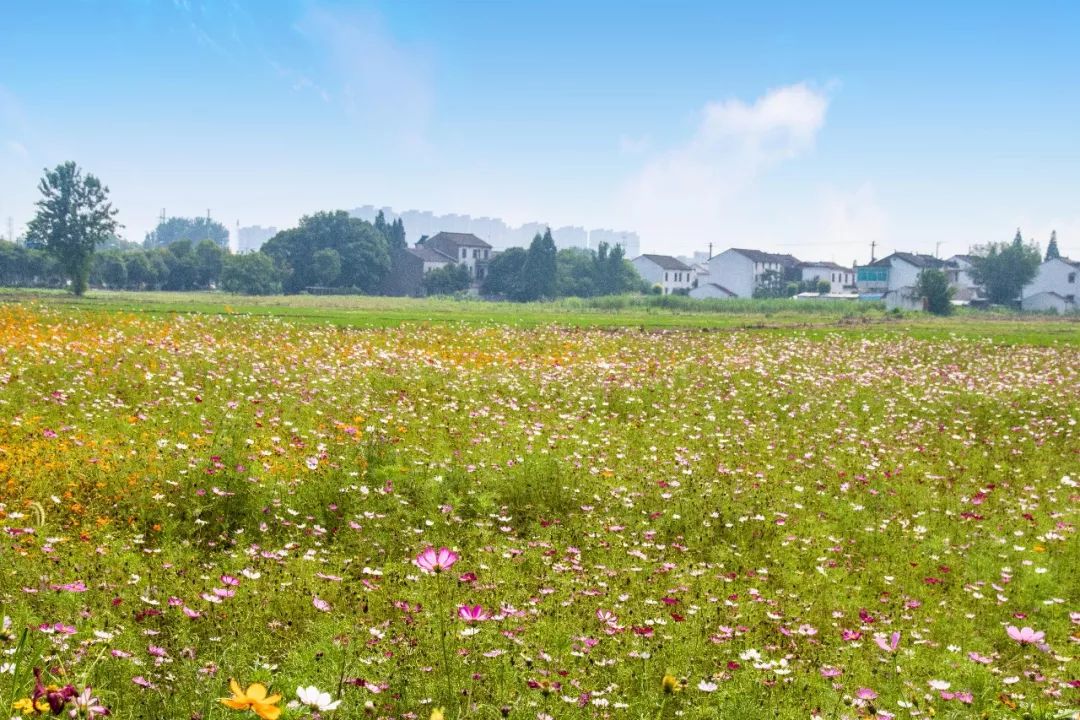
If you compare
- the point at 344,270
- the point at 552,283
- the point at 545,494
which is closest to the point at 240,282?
the point at 344,270

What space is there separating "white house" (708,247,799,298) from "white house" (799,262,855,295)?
201 centimetres

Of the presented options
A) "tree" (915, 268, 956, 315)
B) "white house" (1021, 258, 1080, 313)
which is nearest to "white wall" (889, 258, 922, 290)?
"white house" (1021, 258, 1080, 313)

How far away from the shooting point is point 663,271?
12612 centimetres

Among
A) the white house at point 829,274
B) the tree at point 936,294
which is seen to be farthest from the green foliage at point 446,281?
the tree at point 936,294

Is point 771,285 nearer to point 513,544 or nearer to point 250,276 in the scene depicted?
point 250,276

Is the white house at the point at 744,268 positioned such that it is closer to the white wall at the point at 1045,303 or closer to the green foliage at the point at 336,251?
the white wall at the point at 1045,303

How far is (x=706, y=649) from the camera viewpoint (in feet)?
19.1

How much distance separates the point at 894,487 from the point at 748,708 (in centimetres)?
664

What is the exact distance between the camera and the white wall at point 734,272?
113938 millimetres

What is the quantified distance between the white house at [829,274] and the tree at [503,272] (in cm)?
4358

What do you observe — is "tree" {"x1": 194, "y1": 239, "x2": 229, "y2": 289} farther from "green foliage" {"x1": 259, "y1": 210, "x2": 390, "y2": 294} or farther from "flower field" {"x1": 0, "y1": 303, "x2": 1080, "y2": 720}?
"flower field" {"x1": 0, "y1": 303, "x2": 1080, "y2": 720}

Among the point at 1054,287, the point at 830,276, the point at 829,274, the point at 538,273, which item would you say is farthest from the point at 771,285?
the point at 538,273

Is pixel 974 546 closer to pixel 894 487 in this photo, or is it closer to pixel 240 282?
pixel 894 487

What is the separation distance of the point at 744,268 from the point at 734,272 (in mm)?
1585
